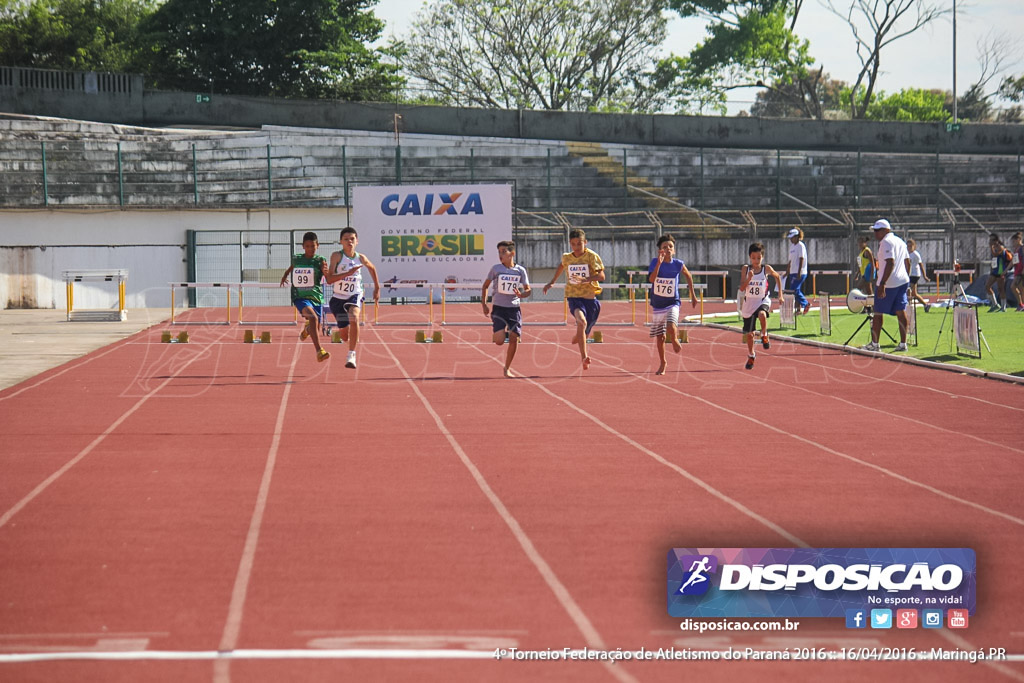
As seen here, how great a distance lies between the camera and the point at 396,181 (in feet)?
129

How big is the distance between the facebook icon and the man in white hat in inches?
486

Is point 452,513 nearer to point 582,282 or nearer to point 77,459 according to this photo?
point 77,459

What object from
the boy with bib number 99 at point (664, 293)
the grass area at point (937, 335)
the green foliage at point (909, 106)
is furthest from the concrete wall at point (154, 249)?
the green foliage at point (909, 106)

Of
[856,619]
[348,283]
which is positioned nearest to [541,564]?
[856,619]

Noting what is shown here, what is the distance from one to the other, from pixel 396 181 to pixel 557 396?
2695 cm

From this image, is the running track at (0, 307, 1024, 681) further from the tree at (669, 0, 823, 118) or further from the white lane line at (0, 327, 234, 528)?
the tree at (669, 0, 823, 118)

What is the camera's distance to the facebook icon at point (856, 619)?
16.5 feet

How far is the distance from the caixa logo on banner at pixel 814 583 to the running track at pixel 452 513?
0.14m

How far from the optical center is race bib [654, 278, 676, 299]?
15.5 meters

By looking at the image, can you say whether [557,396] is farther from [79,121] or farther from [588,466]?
[79,121]

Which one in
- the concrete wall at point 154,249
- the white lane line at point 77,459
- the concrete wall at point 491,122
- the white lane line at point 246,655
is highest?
the concrete wall at point 491,122

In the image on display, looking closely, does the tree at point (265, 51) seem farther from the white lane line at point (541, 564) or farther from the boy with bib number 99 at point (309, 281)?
the white lane line at point (541, 564)

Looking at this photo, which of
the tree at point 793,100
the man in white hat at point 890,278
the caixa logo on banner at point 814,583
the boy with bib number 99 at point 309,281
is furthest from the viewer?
the tree at point 793,100

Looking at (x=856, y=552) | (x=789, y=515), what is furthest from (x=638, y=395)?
(x=856, y=552)
